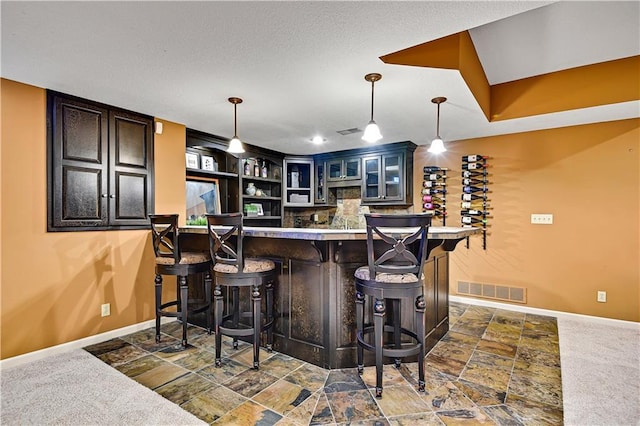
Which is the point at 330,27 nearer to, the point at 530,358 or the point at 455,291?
the point at 530,358

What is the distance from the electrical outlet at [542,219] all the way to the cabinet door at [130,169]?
4607mm

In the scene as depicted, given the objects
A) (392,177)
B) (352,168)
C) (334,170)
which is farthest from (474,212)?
(334,170)

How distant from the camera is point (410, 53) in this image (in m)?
2.29

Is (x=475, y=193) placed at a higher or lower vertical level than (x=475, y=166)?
lower

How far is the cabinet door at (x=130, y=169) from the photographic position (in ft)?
10.3

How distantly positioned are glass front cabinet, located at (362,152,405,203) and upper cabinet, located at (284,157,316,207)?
1.00 m

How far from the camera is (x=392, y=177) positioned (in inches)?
190

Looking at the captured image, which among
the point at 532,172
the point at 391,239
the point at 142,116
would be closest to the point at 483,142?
the point at 532,172

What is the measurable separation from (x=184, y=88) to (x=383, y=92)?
175 centimetres

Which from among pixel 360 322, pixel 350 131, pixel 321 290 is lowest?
pixel 360 322

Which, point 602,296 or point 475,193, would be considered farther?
point 475,193

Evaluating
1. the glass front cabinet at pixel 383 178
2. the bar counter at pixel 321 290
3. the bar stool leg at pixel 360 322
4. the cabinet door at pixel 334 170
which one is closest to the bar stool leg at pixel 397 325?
the bar counter at pixel 321 290

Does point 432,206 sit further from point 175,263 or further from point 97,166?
point 97,166

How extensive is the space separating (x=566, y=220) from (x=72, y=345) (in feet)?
17.7
